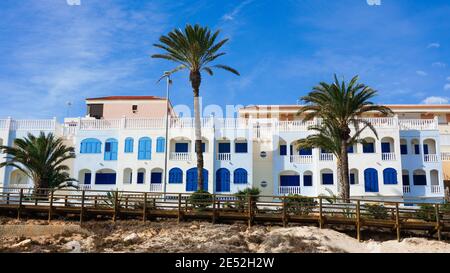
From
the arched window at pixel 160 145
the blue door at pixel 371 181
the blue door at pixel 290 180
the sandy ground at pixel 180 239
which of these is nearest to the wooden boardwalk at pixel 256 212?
the sandy ground at pixel 180 239

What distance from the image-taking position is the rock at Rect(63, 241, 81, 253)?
22.3 m

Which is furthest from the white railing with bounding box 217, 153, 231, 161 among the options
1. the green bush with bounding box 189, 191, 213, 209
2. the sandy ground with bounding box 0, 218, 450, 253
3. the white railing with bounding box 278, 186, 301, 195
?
the sandy ground with bounding box 0, 218, 450, 253

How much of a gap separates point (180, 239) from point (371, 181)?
2465cm

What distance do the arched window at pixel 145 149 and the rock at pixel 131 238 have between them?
67.5ft

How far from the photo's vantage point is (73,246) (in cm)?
2288

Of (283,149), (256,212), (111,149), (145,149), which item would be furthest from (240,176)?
(256,212)

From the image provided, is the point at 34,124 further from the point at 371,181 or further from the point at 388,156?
the point at 388,156

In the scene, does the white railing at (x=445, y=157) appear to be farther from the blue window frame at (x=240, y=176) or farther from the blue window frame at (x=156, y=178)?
the blue window frame at (x=156, y=178)

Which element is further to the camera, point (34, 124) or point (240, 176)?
point (34, 124)

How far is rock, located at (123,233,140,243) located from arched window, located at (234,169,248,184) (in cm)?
2039

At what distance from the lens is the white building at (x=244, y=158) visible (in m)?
43.2

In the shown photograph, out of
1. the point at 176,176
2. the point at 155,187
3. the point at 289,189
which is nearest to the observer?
the point at 289,189
